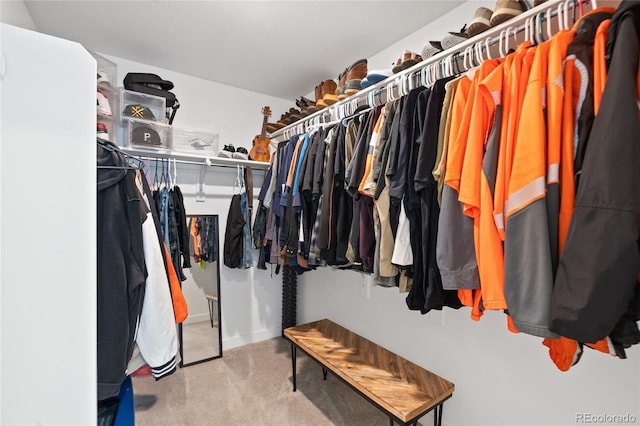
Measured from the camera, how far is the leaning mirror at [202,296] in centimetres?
246

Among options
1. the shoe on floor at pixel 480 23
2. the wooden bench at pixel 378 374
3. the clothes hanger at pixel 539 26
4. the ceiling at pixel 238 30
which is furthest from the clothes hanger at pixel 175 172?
the clothes hanger at pixel 539 26

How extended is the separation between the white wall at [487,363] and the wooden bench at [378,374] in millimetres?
124

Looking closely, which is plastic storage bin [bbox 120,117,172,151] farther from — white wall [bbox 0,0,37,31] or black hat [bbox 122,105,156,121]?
white wall [bbox 0,0,37,31]

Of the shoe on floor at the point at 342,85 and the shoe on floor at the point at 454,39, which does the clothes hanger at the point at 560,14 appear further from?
the shoe on floor at the point at 342,85

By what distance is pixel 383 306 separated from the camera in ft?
6.72

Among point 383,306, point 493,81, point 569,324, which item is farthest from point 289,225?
point 569,324

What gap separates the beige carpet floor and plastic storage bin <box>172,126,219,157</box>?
5.89ft

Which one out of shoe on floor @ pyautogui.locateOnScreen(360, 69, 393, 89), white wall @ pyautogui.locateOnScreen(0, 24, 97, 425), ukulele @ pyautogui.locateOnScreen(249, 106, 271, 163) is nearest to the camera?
white wall @ pyautogui.locateOnScreen(0, 24, 97, 425)

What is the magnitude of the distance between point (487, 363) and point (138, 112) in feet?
8.67

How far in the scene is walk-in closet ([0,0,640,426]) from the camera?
39 centimetres

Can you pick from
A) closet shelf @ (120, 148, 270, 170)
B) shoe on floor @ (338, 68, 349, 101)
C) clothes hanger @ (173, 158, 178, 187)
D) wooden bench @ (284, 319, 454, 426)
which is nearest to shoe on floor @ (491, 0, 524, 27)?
shoe on floor @ (338, 68, 349, 101)

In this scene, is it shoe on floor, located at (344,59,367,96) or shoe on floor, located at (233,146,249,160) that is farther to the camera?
shoe on floor, located at (233,146,249,160)

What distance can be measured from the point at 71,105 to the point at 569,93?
43.6 inches

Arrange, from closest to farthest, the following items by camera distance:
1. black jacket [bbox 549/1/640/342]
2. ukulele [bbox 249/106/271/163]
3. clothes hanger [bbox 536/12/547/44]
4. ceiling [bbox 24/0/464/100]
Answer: black jacket [bbox 549/1/640/342], clothes hanger [bbox 536/12/547/44], ceiling [bbox 24/0/464/100], ukulele [bbox 249/106/271/163]
